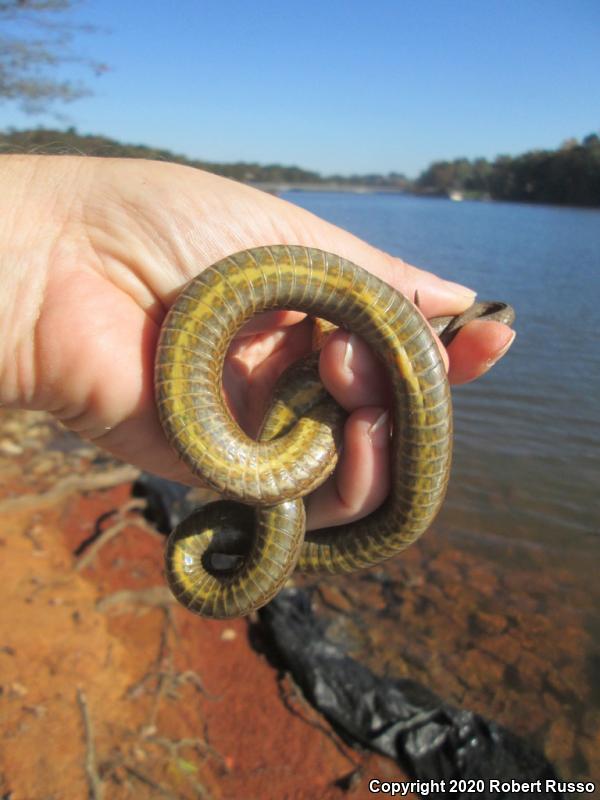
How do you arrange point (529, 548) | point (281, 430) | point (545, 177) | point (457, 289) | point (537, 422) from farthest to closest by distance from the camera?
point (545, 177) → point (537, 422) → point (529, 548) → point (457, 289) → point (281, 430)

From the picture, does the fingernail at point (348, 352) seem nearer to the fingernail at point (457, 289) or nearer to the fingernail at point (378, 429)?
the fingernail at point (378, 429)

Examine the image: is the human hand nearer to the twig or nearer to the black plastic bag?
the twig

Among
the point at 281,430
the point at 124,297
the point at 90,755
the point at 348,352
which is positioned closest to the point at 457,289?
the point at 348,352

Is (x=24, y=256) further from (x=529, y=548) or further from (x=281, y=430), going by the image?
(x=529, y=548)

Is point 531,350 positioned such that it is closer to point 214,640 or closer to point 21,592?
point 214,640

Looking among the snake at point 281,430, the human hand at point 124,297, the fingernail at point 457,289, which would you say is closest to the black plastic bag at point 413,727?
the snake at point 281,430

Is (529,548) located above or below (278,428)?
below

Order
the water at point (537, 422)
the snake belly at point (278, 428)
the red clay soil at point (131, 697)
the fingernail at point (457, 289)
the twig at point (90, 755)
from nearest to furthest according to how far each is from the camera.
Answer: the snake belly at point (278, 428) → the fingernail at point (457, 289) → the twig at point (90, 755) → the red clay soil at point (131, 697) → the water at point (537, 422)
